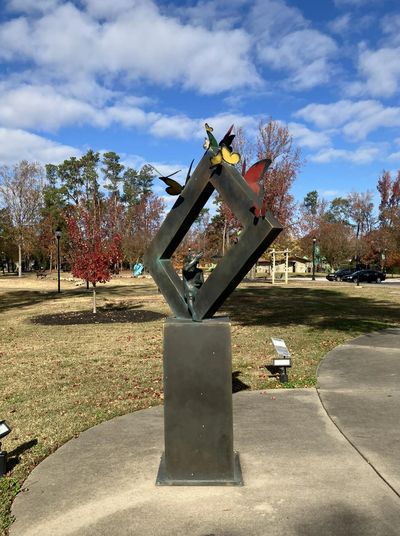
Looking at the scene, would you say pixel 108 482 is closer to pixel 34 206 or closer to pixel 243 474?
pixel 243 474

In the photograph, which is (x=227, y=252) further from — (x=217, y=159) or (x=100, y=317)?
(x=100, y=317)

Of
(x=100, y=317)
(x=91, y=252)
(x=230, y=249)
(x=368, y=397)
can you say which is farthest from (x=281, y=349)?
(x=91, y=252)

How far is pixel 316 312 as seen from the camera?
16.9 meters

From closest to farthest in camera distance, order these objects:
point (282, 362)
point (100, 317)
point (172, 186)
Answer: point (172, 186), point (282, 362), point (100, 317)

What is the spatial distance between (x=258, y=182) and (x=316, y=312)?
13.7 metres

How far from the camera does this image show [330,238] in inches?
2383

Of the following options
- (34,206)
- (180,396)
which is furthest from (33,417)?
(34,206)

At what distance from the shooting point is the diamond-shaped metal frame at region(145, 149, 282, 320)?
3.99m

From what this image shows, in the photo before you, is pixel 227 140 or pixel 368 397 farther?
pixel 368 397

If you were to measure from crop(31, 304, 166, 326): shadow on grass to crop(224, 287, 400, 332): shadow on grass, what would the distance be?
311 cm

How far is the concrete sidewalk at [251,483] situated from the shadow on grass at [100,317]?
9193 millimetres

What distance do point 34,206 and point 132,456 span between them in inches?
1858

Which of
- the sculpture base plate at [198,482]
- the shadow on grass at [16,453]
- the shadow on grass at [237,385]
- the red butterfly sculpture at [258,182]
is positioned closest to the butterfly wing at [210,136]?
the red butterfly sculpture at [258,182]

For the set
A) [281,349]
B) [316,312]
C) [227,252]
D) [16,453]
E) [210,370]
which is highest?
[227,252]
